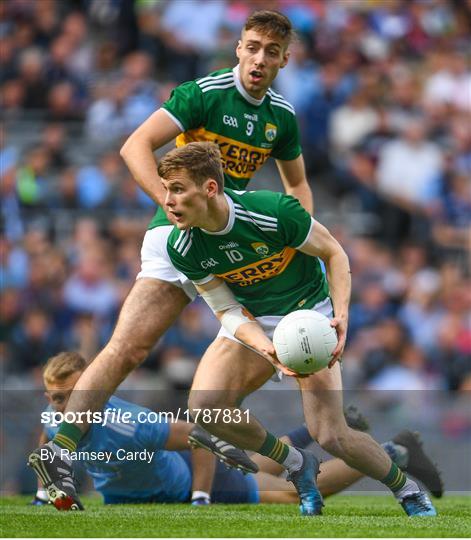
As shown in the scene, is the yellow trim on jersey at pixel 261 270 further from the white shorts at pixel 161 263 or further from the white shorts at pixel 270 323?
the white shorts at pixel 161 263

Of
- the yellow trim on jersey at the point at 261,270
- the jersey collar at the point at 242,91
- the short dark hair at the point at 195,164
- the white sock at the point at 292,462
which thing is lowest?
the white sock at the point at 292,462

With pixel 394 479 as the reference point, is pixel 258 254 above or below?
above

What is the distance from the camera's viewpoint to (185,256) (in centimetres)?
699

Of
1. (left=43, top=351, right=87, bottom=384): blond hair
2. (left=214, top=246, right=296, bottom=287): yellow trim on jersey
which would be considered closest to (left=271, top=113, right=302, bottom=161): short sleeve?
(left=214, top=246, right=296, bottom=287): yellow trim on jersey

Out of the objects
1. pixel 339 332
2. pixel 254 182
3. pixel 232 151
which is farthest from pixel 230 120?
pixel 254 182

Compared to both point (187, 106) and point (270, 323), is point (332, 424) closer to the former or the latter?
point (270, 323)

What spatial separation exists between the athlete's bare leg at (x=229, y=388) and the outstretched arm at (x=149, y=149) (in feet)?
3.00

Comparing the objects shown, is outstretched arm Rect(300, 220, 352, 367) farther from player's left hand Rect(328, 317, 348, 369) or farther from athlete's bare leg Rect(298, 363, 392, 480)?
athlete's bare leg Rect(298, 363, 392, 480)

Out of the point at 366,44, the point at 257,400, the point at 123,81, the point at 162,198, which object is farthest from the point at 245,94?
the point at 366,44

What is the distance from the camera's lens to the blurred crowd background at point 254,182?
43.5ft

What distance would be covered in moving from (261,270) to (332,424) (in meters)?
0.89

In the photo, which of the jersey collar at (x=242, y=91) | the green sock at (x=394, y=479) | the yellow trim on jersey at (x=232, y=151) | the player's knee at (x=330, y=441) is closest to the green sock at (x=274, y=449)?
the player's knee at (x=330, y=441)

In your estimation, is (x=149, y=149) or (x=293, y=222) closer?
(x=293, y=222)

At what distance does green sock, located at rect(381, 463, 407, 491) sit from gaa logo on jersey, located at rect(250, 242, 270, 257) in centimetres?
133
